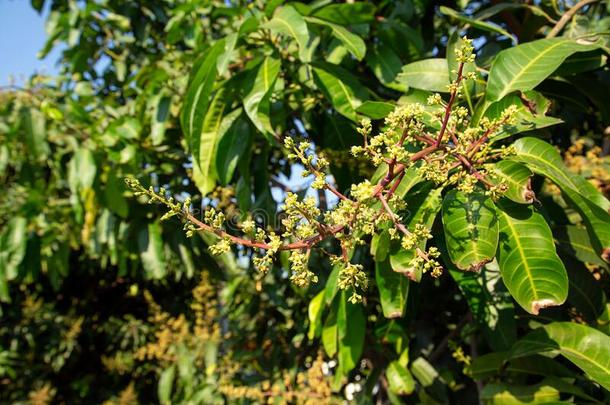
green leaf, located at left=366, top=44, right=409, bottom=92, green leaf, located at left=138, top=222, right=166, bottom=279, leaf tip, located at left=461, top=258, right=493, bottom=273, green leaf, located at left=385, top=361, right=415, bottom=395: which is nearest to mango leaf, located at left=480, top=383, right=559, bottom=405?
green leaf, located at left=385, top=361, right=415, bottom=395

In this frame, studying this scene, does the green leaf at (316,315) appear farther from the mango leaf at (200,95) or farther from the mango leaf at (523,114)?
the mango leaf at (523,114)

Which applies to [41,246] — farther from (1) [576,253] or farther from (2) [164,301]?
(1) [576,253]

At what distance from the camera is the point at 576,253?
1229 mm

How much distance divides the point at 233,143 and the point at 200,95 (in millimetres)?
168

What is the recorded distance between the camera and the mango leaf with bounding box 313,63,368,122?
128 centimetres

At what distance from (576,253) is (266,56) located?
2.77 ft

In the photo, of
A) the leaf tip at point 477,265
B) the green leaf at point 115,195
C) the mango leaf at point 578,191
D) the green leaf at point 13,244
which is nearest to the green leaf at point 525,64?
the mango leaf at point 578,191

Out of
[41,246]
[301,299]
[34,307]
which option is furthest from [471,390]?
[34,307]

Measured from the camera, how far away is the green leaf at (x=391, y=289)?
1.05 meters

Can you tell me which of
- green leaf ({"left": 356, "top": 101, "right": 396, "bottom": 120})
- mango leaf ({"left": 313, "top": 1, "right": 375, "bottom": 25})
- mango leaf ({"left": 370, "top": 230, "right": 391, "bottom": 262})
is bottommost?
mango leaf ({"left": 370, "top": 230, "right": 391, "bottom": 262})

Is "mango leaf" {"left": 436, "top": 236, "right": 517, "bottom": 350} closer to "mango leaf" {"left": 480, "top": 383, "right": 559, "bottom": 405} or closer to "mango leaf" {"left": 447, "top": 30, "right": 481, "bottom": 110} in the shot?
"mango leaf" {"left": 480, "top": 383, "right": 559, "bottom": 405}

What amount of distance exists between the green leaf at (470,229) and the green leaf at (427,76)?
1.08 feet

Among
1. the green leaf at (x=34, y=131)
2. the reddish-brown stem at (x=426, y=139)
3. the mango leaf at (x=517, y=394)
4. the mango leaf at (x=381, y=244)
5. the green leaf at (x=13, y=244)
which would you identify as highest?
the green leaf at (x=34, y=131)

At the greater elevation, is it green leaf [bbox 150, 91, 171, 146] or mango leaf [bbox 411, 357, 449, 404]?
green leaf [bbox 150, 91, 171, 146]
